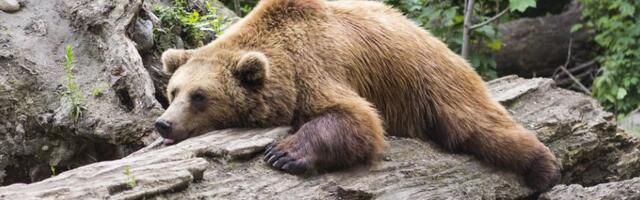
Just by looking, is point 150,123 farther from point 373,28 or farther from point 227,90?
point 373,28

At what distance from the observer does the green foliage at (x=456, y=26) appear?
964 cm

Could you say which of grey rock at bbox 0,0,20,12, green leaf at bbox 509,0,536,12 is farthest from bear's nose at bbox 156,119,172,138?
green leaf at bbox 509,0,536,12

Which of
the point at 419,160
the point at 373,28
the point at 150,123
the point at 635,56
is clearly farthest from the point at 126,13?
the point at 635,56

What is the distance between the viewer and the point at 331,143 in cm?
534

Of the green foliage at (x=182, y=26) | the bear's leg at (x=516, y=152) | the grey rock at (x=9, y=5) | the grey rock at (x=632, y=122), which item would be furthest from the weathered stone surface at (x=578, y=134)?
the grey rock at (x=9, y=5)

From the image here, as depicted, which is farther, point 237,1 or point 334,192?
point 237,1

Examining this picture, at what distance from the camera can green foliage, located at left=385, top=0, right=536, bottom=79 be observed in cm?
964

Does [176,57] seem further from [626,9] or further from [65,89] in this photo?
[626,9]

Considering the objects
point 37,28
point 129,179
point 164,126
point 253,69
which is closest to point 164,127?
point 164,126

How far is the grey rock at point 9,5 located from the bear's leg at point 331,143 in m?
2.73

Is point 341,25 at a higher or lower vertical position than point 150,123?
higher

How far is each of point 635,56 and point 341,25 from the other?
571 cm

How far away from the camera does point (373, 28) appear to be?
241 inches

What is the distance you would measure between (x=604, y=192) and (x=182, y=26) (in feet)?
11.8
